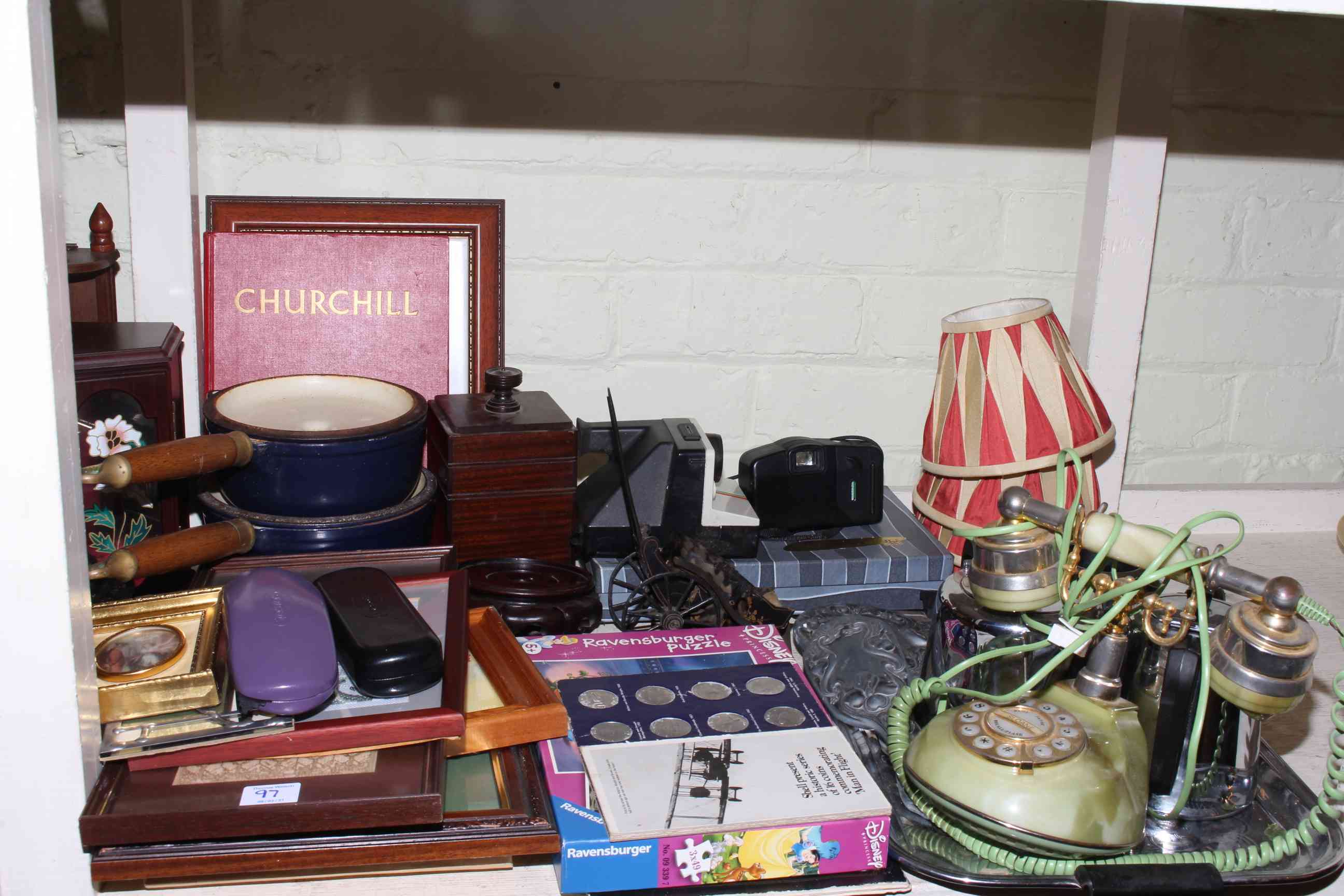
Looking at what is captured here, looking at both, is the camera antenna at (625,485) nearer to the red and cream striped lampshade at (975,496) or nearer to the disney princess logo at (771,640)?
the disney princess logo at (771,640)

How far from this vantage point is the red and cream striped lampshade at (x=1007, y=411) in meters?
0.92

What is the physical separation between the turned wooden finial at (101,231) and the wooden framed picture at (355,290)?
82 mm

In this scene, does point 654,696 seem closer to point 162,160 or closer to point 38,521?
point 38,521

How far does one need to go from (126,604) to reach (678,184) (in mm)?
664

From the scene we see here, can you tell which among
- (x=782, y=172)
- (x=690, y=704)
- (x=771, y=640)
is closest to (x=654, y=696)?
(x=690, y=704)

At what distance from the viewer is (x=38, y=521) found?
1.78 feet

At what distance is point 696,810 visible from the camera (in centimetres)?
58

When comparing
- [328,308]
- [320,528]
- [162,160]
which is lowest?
[320,528]

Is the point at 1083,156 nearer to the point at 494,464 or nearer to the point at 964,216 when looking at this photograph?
the point at 964,216

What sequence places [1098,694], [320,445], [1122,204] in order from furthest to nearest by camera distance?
[1122,204], [320,445], [1098,694]

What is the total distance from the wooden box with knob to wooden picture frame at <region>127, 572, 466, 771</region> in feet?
0.84

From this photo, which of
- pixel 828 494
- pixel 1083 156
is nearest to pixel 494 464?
pixel 828 494

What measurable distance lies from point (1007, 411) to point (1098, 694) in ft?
1.10

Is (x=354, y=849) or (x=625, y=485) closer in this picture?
(x=354, y=849)
